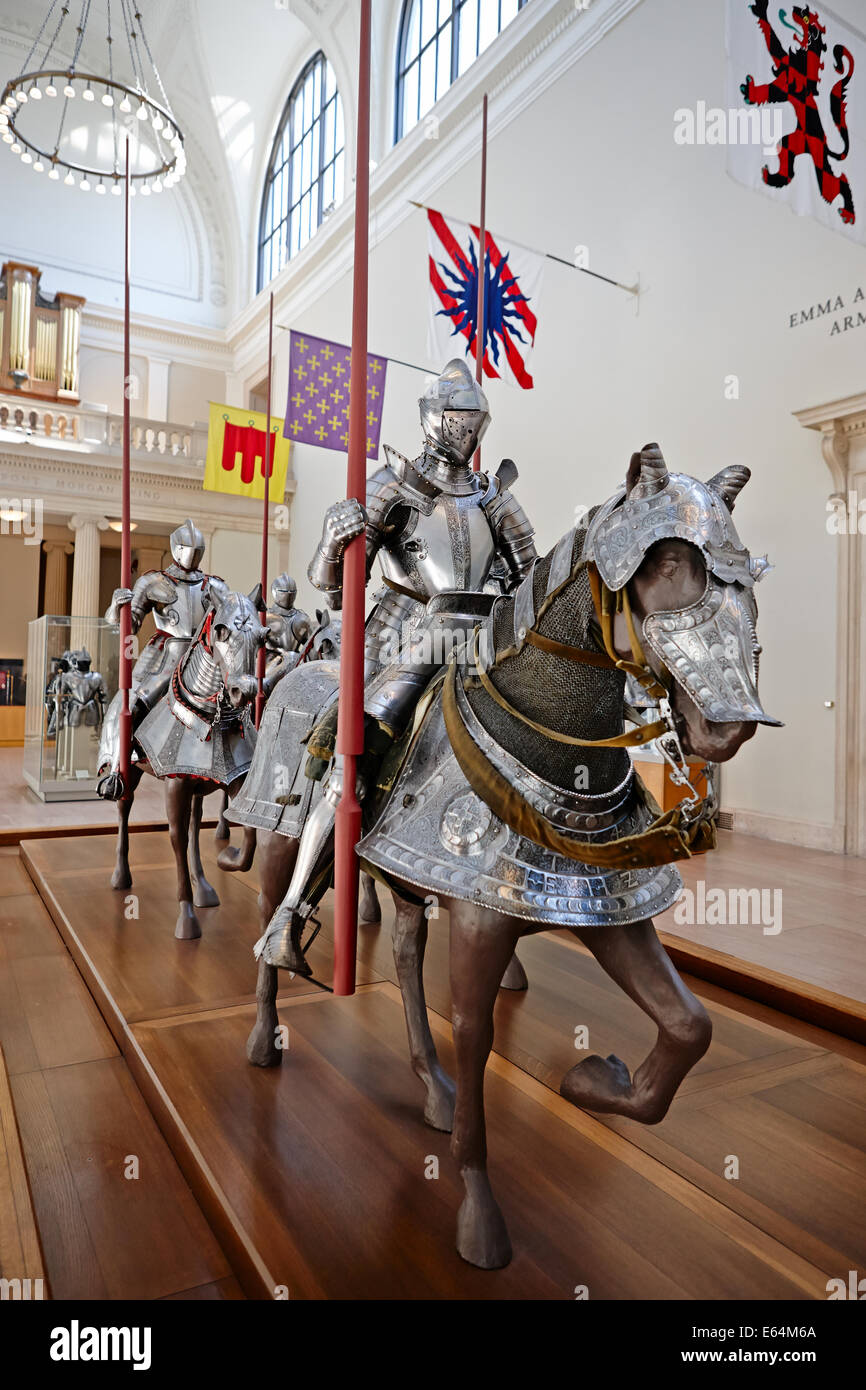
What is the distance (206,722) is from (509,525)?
217cm

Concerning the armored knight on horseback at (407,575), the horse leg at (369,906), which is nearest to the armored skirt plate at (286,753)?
the armored knight on horseback at (407,575)

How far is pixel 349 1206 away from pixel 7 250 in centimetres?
1961

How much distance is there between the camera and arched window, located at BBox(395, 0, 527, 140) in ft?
35.1

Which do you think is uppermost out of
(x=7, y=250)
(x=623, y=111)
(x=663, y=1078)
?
(x=7, y=250)

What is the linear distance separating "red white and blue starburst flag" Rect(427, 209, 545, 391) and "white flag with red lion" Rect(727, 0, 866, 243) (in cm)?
199

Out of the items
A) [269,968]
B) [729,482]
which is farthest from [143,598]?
[729,482]

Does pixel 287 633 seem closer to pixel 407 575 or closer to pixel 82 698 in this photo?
pixel 82 698

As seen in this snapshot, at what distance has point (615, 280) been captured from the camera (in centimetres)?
857

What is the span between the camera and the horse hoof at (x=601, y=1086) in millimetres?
1790

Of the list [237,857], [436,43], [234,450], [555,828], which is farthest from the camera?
[436,43]

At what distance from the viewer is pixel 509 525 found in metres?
2.47
